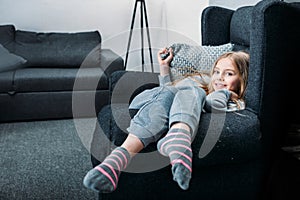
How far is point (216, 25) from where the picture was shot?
7.15ft

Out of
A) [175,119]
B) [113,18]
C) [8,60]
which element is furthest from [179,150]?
[113,18]

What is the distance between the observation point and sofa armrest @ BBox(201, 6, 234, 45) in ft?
7.13

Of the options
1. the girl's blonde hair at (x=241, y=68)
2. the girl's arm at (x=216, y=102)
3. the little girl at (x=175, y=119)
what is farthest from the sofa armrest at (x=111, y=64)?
the girl's arm at (x=216, y=102)

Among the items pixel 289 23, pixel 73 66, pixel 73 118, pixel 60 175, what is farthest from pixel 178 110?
pixel 73 66

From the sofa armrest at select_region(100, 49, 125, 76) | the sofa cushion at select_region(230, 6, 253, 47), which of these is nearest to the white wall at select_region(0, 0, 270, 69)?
the sofa armrest at select_region(100, 49, 125, 76)

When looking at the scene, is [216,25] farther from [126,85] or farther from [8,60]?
[8,60]

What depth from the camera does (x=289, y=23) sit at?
1.44 metres

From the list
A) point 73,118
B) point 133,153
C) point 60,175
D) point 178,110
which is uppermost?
point 178,110

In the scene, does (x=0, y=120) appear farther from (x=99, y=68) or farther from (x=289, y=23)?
(x=289, y=23)

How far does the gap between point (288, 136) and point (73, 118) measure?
71.2 inches

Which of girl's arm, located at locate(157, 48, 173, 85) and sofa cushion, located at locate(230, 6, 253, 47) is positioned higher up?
sofa cushion, located at locate(230, 6, 253, 47)

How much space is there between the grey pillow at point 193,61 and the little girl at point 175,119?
0.19 m

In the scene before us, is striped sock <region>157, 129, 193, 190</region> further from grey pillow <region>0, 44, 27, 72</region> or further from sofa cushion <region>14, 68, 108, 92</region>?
grey pillow <region>0, 44, 27, 72</region>

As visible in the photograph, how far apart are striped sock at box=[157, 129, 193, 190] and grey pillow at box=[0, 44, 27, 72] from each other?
209 cm
